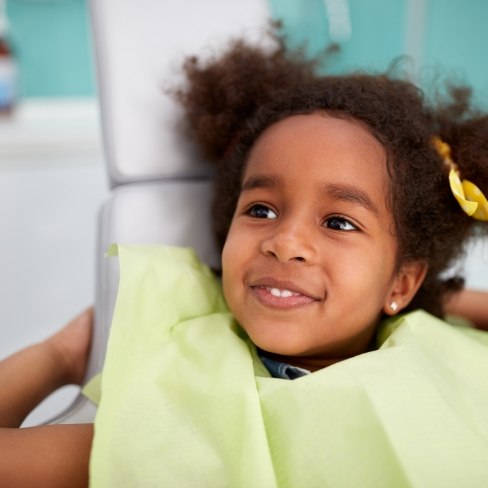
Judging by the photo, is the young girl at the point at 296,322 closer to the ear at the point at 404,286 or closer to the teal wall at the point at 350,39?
the ear at the point at 404,286

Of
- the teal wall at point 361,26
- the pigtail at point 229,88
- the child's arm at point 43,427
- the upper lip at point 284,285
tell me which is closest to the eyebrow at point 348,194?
the upper lip at point 284,285

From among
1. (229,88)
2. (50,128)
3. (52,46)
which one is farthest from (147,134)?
(52,46)

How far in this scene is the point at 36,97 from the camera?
2.25 m

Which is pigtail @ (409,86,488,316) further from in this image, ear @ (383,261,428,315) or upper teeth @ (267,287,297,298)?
upper teeth @ (267,287,297,298)

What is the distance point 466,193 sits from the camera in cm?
81

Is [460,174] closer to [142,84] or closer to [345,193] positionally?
[345,193]

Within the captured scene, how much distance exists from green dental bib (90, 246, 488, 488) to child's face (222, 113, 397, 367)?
5cm

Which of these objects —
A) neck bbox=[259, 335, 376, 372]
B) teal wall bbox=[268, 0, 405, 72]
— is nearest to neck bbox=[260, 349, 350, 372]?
neck bbox=[259, 335, 376, 372]

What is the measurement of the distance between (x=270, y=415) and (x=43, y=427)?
232mm

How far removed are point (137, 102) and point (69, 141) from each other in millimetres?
1158

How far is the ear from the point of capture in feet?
2.67

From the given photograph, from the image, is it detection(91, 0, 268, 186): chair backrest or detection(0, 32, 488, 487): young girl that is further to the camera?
detection(91, 0, 268, 186): chair backrest

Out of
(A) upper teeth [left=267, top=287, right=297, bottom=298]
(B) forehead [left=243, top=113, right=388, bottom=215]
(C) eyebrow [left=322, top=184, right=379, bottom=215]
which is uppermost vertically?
(B) forehead [left=243, top=113, right=388, bottom=215]

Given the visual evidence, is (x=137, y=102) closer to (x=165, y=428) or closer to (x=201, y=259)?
(x=201, y=259)
